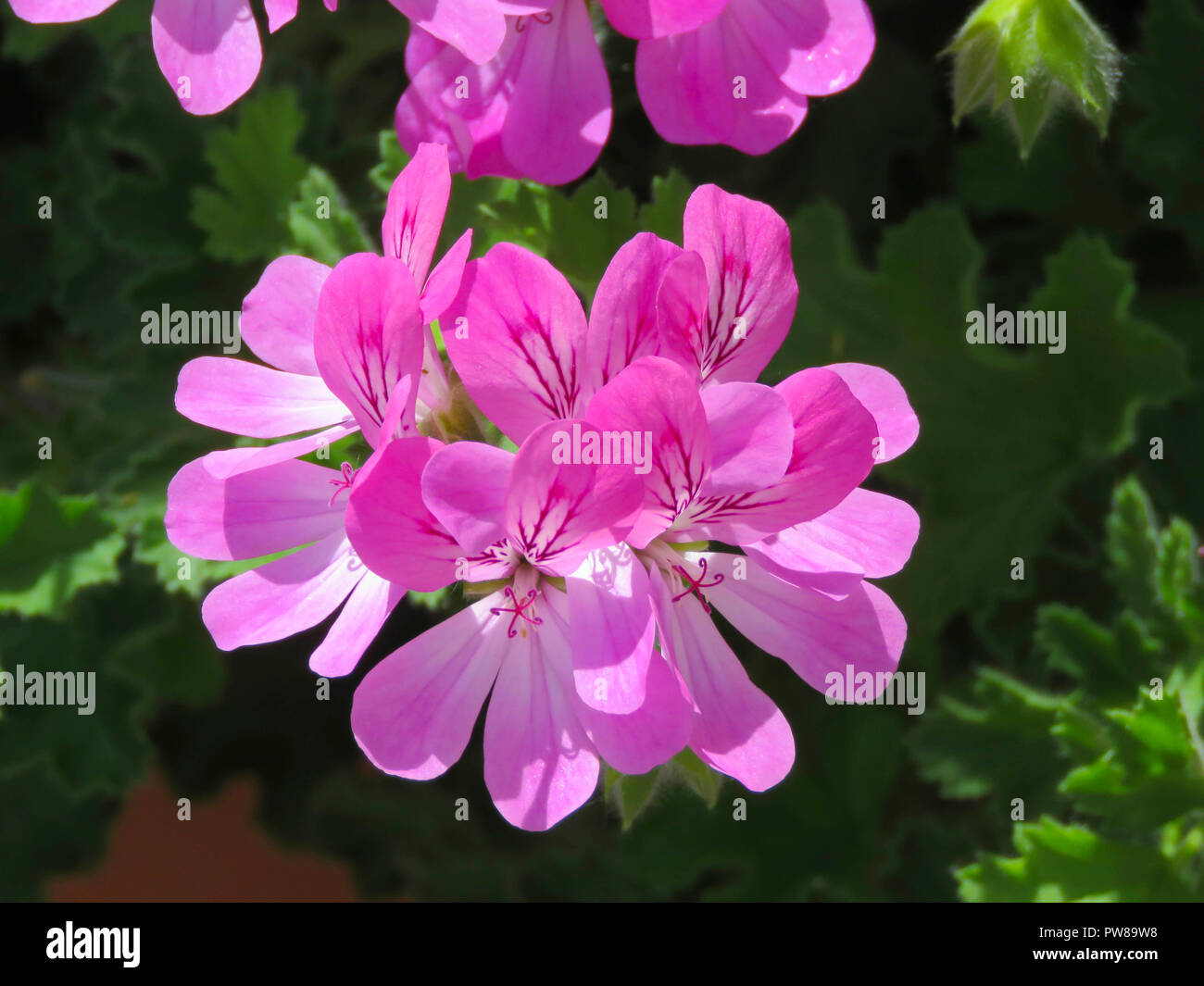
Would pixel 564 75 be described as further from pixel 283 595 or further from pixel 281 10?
pixel 283 595

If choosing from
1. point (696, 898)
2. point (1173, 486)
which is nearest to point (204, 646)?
point (696, 898)

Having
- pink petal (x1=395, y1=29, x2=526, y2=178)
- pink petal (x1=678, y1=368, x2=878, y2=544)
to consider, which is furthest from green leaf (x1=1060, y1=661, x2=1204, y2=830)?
pink petal (x1=395, y1=29, x2=526, y2=178)

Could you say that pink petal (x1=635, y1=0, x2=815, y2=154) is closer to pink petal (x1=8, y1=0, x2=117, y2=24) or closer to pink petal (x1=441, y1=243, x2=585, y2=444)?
pink petal (x1=441, y1=243, x2=585, y2=444)

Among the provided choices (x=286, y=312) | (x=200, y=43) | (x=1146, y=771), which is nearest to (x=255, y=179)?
(x=200, y=43)

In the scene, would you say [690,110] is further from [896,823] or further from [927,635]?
[896,823]

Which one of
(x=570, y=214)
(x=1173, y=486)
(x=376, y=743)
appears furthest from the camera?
(x=1173, y=486)

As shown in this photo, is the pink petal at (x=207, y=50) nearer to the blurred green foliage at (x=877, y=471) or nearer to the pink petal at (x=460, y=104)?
the pink petal at (x=460, y=104)
